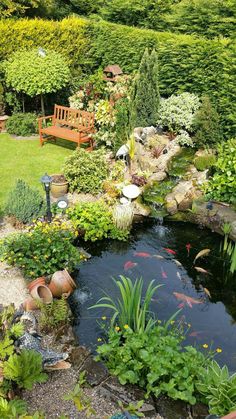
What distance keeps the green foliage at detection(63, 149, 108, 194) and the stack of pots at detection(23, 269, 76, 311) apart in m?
3.10

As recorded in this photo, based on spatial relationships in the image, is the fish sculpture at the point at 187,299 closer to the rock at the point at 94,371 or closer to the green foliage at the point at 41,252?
the green foliage at the point at 41,252

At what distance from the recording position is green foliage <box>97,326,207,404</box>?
4426mm

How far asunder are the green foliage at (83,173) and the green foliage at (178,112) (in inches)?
118

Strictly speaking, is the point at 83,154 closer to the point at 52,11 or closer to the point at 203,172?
the point at 203,172

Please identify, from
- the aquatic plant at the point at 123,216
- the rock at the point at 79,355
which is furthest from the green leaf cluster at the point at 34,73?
the rock at the point at 79,355

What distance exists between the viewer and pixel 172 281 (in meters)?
6.95

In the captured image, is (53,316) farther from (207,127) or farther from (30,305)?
(207,127)

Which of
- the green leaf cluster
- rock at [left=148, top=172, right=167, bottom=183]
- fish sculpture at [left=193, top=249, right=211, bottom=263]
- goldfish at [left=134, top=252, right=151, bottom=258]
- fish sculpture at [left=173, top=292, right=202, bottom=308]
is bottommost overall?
fish sculpture at [left=173, top=292, right=202, bottom=308]

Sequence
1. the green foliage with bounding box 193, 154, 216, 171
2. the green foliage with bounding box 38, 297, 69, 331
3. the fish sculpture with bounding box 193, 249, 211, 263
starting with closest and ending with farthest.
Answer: the green foliage with bounding box 38, 297, 69, 331
the fish sculpture with bounding box 193, 249, 211, 263
the green foliage with bounding box 193, 154, 216, 171

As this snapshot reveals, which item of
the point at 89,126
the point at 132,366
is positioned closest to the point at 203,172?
the point at 89,126

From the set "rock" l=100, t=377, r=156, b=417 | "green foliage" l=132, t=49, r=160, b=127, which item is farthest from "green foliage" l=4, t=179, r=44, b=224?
"green foliage" l=132, t=49, r=160, b=127

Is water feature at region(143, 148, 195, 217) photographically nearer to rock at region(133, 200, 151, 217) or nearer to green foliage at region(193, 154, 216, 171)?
rock at region(133, 200, 151, 217)

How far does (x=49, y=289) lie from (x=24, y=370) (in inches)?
75.1

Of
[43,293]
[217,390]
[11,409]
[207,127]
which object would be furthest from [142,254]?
[207,127]
